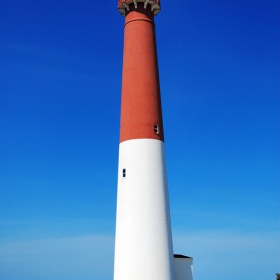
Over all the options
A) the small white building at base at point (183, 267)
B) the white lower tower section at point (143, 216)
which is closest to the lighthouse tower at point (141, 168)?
the white lower tower section at point (143, 216)

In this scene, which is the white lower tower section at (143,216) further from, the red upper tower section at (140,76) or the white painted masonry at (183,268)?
the white painted masonry at (183,268)

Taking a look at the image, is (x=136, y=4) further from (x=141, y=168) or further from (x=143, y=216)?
(x=143, y=216)

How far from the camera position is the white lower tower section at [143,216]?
20141 millimetres

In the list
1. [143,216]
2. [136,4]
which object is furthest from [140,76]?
[143,216]

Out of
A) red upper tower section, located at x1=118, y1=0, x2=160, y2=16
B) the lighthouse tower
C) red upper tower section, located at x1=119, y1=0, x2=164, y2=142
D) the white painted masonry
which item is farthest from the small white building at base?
red upper tower section, located at x1=118, y1=0, x2=160, y2=16

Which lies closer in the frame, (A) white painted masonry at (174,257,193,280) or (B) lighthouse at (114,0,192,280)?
(B) lighthouse at (114,0,192,280)

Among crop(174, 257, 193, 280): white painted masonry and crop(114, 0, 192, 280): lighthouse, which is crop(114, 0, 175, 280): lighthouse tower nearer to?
crop(114, 0, 192, 280): lighthouse

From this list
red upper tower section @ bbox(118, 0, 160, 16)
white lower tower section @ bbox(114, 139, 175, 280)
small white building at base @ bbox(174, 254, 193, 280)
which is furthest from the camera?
red upper tower section @ bbox(118, 0, 160, 16)

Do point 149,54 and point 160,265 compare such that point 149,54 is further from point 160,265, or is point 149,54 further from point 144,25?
point 160,265

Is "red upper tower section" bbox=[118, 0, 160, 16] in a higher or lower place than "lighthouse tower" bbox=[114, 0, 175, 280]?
higher

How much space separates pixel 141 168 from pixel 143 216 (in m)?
Result: 2.15

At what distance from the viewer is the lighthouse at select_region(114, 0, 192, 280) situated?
20250 millimetres

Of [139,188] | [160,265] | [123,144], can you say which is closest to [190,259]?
[160,265]

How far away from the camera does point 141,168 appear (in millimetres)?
20969
